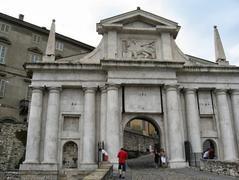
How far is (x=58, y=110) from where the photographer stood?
873 inches

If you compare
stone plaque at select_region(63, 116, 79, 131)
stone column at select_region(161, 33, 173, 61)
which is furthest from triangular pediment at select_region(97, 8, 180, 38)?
stone plaque at select_region(63, 116, 79, 131)

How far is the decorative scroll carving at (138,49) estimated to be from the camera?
78.5ft

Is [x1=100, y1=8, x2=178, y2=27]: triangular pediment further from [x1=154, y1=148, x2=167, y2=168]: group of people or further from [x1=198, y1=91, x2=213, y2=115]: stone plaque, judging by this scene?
[x1=154, y1=148, x2=167, y2=168]: group of people

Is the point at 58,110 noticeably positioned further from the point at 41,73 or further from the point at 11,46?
the point at 11,46

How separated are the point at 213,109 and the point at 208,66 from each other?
368 cm

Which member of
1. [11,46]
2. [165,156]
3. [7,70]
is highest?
[11,46]

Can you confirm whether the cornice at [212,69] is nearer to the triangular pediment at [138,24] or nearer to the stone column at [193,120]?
the stone column at [193,120]

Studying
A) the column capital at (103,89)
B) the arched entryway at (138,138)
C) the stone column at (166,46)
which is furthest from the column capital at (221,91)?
the arched entryway at (138,138)

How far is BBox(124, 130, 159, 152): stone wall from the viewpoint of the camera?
3694 centimetres

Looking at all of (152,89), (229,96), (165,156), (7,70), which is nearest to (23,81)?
(7,70)

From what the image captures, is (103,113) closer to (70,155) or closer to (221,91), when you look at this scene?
(70,155)

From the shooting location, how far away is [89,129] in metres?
21.5

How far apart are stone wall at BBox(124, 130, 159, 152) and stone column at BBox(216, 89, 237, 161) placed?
52.4 feet

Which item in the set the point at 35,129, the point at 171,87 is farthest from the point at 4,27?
the point at 171,87
